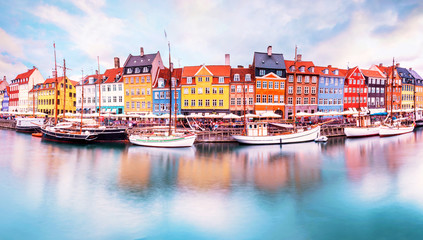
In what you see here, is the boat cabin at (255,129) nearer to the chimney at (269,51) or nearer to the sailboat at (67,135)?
the sailboat at (67,135)

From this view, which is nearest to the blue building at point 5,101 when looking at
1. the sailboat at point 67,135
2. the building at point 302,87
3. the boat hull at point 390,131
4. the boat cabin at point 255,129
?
the sailboat at point 67,135

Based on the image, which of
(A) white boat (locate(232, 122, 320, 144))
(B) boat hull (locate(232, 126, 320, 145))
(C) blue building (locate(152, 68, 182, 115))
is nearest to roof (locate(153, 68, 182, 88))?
(C) blue building (locate(152, 68, 182, 115))

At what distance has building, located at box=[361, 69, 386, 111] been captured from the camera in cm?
5853

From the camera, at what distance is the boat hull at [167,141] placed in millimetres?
30369

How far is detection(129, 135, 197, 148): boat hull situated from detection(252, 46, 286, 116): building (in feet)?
65.4

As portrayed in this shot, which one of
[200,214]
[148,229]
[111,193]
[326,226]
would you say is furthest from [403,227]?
[111,193]

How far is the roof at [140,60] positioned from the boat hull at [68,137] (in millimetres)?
22206

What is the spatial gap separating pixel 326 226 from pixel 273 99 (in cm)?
3638

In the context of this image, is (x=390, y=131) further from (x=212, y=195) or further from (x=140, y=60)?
(x=140, y=60)

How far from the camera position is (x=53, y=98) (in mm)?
66125

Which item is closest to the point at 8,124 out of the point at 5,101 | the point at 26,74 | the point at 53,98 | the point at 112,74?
the point at 53,98

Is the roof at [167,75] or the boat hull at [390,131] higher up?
the roof at [167,75]

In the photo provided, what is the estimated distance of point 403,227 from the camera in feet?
42.3

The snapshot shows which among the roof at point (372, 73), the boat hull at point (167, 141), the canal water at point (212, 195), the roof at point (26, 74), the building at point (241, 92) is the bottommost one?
the canal water at point (212, 195)
